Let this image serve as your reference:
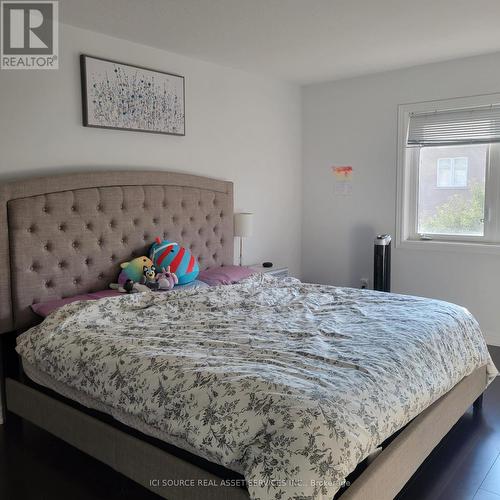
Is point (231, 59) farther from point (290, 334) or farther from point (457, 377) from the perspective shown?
point (457, 377)

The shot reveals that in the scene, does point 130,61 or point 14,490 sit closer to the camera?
point 14,490

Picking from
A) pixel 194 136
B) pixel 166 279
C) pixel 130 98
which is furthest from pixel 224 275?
pixel 130 98

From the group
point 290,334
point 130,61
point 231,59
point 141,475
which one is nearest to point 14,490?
point 141,475

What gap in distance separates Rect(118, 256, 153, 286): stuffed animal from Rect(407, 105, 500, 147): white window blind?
2.68 metres

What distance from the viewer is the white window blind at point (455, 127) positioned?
407 cm

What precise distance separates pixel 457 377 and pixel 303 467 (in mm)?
1292

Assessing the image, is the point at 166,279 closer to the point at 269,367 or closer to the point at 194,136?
the point at 194,136

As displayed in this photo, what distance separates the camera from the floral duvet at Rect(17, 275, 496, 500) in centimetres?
156

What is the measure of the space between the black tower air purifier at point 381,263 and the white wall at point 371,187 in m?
0.26

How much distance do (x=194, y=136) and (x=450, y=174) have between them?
89.4 inches

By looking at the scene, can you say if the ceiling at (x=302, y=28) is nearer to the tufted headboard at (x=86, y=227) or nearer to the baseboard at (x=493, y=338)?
the tufted headboard at (x=86, y=227)

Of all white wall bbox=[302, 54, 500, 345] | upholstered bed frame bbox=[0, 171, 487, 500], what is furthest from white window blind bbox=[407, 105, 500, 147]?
upholstered bed frame bbox=[0, 171, 487, 500]

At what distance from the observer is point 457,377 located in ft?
8.02

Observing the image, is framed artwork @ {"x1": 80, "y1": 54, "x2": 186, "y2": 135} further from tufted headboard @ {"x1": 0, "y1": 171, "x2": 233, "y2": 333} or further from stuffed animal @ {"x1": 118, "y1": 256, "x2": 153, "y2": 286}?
stuffed animal @ {"x1": 118, "y1": 256, "x2": 153, "y2": 286}
